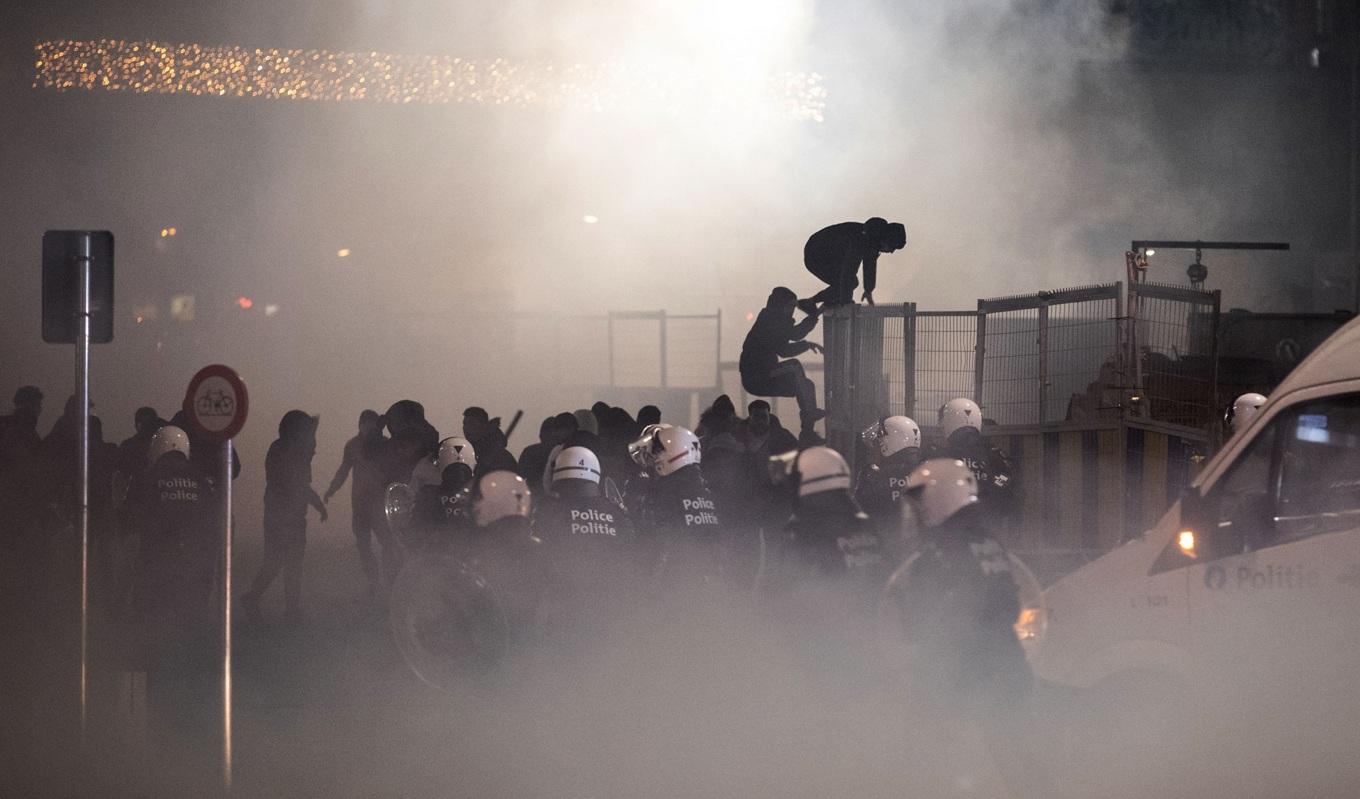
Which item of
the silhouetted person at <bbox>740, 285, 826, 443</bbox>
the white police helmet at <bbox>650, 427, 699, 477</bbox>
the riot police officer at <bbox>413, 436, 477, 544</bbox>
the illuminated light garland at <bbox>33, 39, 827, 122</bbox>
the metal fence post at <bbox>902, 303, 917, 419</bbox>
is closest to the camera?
the white police helmet at <bbox>650, 427, 699, 477</bbox>

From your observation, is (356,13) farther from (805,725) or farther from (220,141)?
(805,725)

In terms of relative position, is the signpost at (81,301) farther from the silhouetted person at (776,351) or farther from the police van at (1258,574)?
the silhouetted person at (776,351)

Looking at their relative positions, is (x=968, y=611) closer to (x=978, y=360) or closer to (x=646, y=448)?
(x=646, y=448)

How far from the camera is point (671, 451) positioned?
6.03 meters

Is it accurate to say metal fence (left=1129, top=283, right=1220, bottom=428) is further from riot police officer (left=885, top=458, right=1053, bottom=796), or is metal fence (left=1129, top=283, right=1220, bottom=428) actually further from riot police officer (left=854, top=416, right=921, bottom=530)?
riot police officer (left=885, top=458, right=1053, bottom=796)

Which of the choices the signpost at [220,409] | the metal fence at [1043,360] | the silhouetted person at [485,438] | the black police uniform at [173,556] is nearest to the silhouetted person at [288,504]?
the silhouetted person at [485,438]

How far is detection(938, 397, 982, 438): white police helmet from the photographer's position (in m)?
7.78

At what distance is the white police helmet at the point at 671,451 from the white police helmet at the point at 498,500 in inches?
22.1

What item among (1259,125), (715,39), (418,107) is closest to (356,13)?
(418,107)

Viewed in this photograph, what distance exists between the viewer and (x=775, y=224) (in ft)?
59.4

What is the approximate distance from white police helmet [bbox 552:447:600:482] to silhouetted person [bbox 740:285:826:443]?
4302 millimetres

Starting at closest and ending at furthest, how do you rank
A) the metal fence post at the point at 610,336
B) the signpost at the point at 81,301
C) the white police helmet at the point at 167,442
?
1. the signpost at the point at 81,301
2. the white police helmet at the point at 167,442
3. the metal fence post at the point at 610,336

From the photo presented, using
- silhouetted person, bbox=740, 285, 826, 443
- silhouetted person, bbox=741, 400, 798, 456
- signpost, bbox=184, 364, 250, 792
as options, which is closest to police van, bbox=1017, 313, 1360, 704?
signpost, bbox=184, 364, 250, 792

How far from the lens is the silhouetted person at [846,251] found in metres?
9.77
